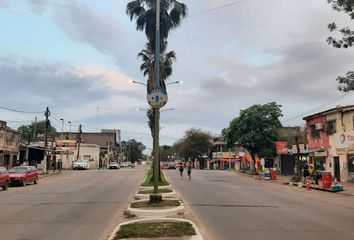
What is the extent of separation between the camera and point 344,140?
3825cm

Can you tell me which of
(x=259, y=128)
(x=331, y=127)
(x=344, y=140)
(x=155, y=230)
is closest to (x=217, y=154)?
(x=259, y=128)

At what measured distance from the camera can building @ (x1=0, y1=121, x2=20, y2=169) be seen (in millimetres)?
53125

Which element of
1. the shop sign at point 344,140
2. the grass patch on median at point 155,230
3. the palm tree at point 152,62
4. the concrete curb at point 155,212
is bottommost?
the grass patch on median at point 155,230

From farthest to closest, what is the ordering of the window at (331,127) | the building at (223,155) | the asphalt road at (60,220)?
the building at (223,155) → the window at (331,127) → the asphalt road at (60,220)

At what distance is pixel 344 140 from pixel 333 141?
8.94 ft

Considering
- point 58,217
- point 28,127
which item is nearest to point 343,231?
point 58,217

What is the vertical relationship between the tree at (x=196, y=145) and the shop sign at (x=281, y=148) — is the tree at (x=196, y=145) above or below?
above

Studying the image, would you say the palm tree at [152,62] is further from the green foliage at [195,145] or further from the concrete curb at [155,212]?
the green foliage at [195,145]

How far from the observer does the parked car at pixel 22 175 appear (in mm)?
36906

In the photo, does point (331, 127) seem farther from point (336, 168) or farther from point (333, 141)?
point (336, 168)

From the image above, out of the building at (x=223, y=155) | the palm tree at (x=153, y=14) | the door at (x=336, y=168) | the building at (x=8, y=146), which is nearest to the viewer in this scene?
the palm tree at (x=153, y=14)

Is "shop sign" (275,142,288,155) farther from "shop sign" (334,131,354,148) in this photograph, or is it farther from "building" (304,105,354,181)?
"shop sign" (334,131,354,148)

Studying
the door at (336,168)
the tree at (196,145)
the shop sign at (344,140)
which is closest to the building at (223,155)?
the tree at (196,145)

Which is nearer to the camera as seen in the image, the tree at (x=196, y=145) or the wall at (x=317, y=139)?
the wall at (x=317, y=139)
